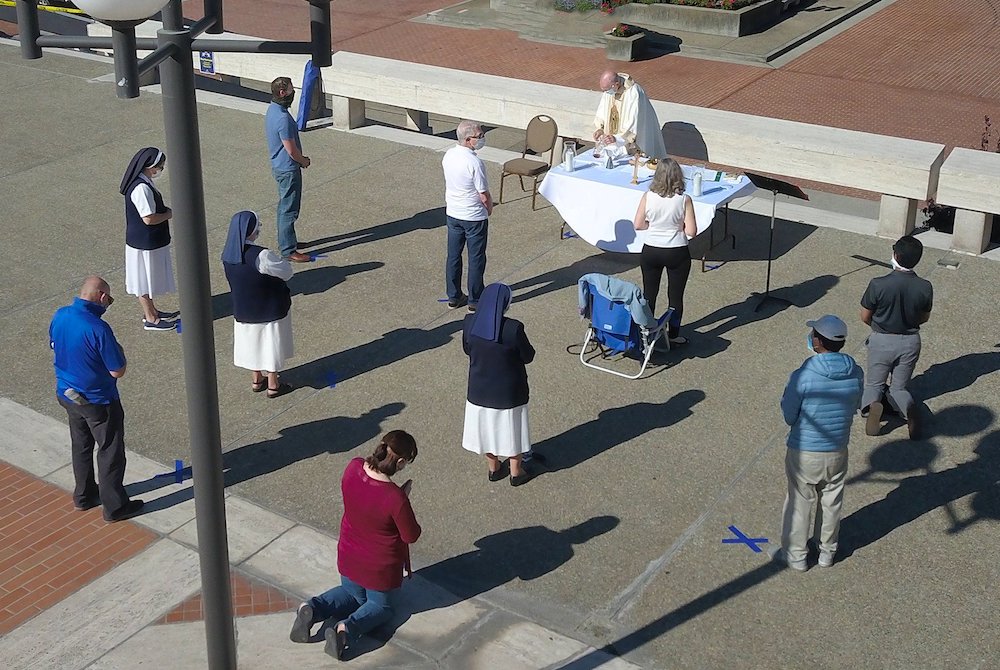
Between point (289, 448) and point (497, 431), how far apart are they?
1819 mm

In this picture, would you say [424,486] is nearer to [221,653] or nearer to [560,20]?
[221,653]

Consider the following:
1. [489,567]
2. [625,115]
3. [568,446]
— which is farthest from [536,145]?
[489,567]

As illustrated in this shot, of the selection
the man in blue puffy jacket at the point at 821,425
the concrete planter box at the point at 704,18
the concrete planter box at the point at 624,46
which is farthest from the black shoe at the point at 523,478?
the concrete planter box at the point at 704,18

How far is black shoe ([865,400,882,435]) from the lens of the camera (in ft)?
28.8

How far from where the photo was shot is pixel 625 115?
12734mm

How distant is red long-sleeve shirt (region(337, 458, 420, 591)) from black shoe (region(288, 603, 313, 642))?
0.95ft

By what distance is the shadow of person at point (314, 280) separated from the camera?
11227mm

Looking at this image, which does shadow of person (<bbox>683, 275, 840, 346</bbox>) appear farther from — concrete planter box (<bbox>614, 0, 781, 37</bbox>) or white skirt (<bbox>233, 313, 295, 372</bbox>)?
concrete planter box (<bbox>614, 0, 781, 37</bbox>)

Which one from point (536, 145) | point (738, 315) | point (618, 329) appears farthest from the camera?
point (536, 145)

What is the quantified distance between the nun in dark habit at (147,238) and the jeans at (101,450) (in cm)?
273

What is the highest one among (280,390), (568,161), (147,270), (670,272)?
(568,161)

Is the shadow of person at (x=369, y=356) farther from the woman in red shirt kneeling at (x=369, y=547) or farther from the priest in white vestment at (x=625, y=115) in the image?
the priest in white vestment at (x=625, y=115)

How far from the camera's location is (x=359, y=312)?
11023mm

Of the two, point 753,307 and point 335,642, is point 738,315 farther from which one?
point 335,642
